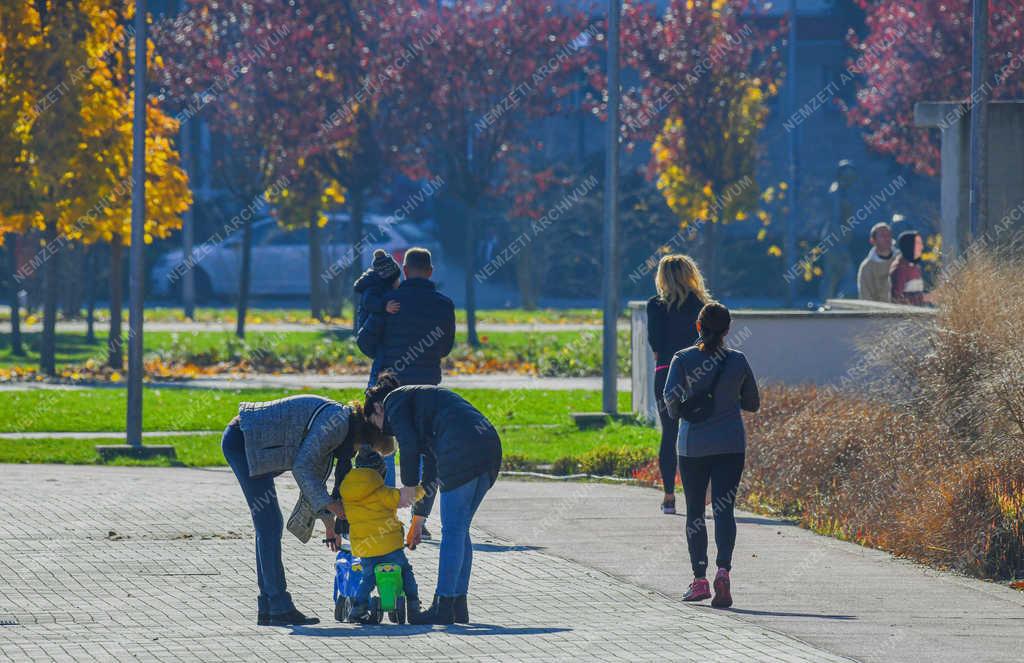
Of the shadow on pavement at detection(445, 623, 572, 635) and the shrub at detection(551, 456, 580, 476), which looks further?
the shrub at detection(551, 456, 580, 476)

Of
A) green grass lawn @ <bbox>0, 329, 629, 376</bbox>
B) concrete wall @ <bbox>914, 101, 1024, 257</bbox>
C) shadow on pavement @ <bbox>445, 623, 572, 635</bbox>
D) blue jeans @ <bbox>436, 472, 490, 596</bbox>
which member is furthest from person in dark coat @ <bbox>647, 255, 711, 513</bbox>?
green grass lawn @ <bbox>0, 329, 629, 376</bbox>

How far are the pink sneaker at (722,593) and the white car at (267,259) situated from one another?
1284 inches

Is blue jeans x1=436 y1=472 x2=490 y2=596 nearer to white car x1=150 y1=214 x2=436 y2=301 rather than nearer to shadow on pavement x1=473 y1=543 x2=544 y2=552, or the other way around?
shadow on pavement x1=473 y1=543 x2=544 y2=552

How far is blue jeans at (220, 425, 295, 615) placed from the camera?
8.52m

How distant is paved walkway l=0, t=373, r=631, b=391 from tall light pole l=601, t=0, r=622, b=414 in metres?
3.48

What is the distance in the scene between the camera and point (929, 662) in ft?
25.2

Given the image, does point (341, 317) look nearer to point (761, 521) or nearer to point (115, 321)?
point (115, 321)

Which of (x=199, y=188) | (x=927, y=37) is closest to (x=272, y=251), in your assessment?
(x=199, y=188)

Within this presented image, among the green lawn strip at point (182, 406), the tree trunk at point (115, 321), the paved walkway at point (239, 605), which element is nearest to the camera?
the paved walkway at point (239, 605)

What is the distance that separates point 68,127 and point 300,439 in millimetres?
15189

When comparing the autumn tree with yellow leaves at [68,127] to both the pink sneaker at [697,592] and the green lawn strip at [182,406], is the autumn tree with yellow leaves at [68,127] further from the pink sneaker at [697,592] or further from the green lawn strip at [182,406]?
the pink sneaker at [697,592]

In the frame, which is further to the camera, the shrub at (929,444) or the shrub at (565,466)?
the shrub at (565,466)

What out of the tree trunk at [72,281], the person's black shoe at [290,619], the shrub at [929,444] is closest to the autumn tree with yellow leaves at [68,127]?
the tree trunk at [72,281]

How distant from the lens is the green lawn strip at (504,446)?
50.6 ft
